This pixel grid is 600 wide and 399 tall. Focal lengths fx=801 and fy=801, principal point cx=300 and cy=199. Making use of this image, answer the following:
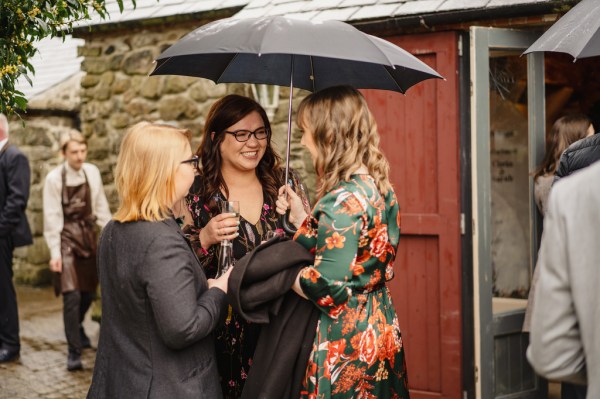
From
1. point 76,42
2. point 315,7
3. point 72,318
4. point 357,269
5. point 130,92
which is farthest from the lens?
point 76,42

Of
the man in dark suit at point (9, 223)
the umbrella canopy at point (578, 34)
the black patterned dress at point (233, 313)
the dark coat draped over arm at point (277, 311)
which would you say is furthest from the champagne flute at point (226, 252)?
the man in dark suit at point (9, 223)

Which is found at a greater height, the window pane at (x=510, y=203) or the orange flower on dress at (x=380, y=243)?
the orange flower on dress at (x=380, y=243)

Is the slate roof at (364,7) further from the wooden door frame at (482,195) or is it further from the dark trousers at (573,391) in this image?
the dark trousers at (573,391)

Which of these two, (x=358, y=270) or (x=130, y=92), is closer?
(x=358, y=270)

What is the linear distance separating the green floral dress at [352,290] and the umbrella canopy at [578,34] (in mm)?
1182

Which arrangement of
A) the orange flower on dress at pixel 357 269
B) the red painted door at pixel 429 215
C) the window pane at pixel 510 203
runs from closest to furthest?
the orange flower on dress at pixel 357 269 < the red painted door at pixel 429 215 < the window pane at pixel 510 203

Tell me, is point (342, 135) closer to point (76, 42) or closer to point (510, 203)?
point (510, 203)

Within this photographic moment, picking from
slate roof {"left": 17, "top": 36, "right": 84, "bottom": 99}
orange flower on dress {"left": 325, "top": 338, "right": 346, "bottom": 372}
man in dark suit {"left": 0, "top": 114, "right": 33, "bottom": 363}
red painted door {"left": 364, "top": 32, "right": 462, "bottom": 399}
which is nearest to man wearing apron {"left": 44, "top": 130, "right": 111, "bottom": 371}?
man in dark suit {"left": 0, "top": 114, "right": 33, "bottom": 363}

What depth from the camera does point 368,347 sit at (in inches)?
121

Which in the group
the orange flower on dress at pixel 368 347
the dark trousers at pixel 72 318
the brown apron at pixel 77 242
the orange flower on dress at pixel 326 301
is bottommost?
the dark trousers at pixel 72 318

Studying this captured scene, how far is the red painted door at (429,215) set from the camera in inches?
210

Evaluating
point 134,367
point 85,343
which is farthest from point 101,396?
point 85,343

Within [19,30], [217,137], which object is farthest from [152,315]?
[19,30]

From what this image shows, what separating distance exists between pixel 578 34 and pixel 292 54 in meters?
1.33
